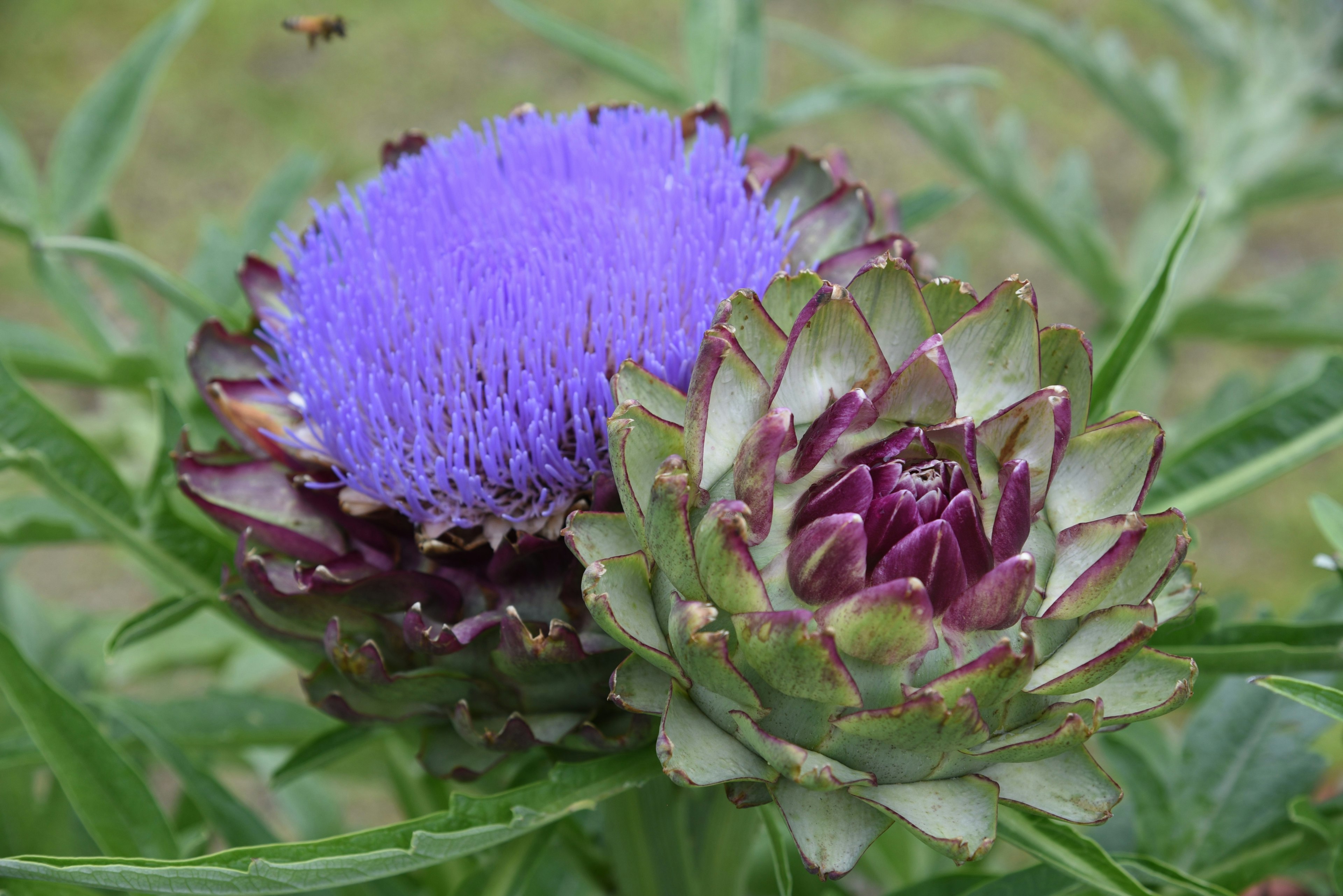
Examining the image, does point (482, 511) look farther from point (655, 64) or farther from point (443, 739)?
point (655, 64)

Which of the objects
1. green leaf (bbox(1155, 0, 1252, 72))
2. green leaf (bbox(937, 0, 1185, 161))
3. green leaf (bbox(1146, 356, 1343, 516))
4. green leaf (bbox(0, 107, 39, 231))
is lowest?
green leaf (bbox(1146, 356, 1343, 516))

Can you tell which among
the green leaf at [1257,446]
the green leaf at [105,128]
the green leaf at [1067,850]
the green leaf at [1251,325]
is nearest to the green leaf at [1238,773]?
the green leaf at [1257,446]

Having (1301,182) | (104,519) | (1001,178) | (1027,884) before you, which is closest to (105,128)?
(104,519)

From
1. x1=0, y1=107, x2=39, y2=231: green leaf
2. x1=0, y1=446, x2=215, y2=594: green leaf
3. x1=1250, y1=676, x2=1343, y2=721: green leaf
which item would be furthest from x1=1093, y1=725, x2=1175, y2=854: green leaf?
x1=0, y1=107, x2=39, y2=231: green leaf

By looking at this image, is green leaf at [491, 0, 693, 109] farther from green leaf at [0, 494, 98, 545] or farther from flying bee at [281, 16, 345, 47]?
green leaf at [0, 494, 98, 545]

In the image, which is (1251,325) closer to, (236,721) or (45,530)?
(236,721)

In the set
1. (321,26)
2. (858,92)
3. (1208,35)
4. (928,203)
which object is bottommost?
(928,203)
